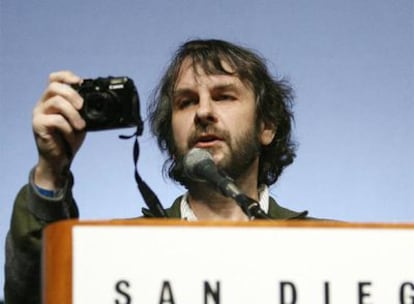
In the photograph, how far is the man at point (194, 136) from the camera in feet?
4.78

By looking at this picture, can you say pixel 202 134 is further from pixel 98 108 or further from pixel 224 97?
pixel 98 108

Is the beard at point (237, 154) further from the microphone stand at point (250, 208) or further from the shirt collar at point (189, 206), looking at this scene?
the microphone stand at point (250, 208)

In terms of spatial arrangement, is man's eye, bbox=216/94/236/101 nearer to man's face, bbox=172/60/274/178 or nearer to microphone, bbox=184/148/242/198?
man's face, bbox=172/60/274/178

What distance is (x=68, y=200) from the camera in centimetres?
148

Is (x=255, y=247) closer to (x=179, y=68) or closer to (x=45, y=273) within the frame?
(x=45, y=273)

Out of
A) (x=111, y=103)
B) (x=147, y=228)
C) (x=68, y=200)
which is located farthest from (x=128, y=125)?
(x=147, y=228)

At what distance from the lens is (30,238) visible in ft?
4.78

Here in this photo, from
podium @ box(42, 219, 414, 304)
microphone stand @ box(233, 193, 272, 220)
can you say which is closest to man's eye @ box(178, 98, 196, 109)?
microphone stand @ box(233, 193, 272, 220)

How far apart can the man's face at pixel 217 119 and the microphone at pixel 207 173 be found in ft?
1.48

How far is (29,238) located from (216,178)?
366 mm

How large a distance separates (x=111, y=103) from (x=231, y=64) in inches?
36.1

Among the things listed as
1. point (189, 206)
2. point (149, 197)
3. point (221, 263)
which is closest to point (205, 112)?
point (189, 206)

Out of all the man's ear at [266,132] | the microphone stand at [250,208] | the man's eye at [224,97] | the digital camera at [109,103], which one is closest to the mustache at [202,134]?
the man's eye at [224,97]

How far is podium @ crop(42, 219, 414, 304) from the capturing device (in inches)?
39.3
